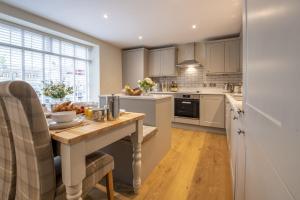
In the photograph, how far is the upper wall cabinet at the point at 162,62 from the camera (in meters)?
4.83

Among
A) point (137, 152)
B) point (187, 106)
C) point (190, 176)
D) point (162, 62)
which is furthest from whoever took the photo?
point (162, 62)

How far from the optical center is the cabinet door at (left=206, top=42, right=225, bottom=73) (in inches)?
159

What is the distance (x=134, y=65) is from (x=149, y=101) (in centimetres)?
332

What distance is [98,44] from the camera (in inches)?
174

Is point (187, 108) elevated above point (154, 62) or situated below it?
below

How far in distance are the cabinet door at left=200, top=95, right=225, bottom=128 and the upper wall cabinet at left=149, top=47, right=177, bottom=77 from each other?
143 cm

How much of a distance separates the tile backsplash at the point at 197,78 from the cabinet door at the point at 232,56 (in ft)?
1.21

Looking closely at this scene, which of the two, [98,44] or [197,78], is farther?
[197,78]

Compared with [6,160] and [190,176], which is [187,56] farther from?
[6,160]

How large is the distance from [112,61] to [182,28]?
2.45 metres

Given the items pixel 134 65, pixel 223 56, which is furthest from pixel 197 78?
pixel 134 65

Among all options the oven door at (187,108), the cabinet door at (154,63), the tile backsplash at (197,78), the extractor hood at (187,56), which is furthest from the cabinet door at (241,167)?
the cabinet door at (154,63)

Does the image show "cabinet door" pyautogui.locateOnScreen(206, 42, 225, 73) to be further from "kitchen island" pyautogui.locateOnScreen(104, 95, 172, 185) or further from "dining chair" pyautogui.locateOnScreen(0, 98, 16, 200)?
"dining chair" pyautogui.locateOnScreen(0, 98, 16, 200)

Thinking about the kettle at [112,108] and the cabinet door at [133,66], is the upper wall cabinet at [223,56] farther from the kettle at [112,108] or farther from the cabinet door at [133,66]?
the kettle at [112,108]
